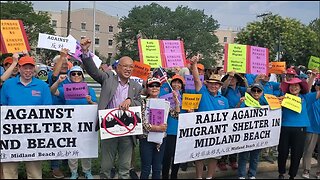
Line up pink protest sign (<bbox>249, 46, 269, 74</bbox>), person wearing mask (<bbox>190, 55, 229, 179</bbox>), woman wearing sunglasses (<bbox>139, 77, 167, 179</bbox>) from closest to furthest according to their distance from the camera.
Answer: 1. woman wearing sunglasses (<bbox>139, 77, 167, 179</bbox>)
2. person wearing mask (<bbox>190, 55, 229, 179</bbox>)
3. pink protest sign (<bbox>249, 46, 269, 74</bbox>)

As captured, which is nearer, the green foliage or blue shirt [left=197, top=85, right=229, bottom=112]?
blue shirt [left=197, top=85, right=229, bottom=112]

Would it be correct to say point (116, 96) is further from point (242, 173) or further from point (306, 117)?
point (306, 117)

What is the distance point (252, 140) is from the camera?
6.32 m

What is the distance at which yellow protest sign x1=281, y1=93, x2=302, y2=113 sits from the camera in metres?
6.15

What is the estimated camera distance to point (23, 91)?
4.77 metres

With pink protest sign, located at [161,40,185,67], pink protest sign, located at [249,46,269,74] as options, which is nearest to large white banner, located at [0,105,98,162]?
pink protest sign, located at [161,40,185,67]

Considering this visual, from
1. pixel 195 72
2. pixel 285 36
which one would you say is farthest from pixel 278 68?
pixel 285 36

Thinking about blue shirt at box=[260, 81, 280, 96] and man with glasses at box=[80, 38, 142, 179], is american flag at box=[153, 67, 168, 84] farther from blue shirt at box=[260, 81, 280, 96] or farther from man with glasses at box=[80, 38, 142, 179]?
blue shirt at box=[260, 81, 280, 96]

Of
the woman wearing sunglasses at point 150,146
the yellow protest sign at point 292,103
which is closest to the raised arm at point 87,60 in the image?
the woman wearing sunglasses at point 150,146

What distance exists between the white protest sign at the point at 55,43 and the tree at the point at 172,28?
69.2 meters

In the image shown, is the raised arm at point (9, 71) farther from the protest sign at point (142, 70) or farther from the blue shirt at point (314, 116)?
the blue shirt at point (314, 116)

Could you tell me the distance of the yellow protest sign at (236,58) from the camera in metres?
6.35

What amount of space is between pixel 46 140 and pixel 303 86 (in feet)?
14.0

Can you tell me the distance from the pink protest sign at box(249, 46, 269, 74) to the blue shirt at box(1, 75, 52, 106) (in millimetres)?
3589
